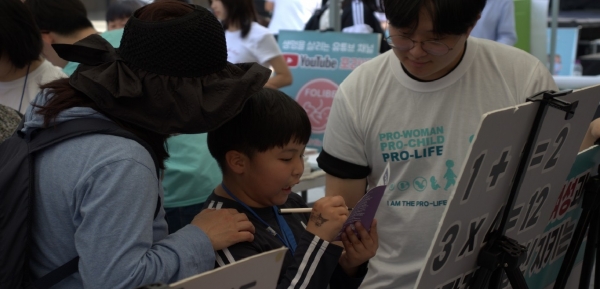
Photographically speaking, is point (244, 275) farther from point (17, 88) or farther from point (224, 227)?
point (17, 88)

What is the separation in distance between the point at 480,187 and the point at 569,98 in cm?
29

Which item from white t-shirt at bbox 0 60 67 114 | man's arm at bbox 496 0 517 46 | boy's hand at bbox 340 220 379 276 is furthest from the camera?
man's arm at bbox 496 0 517 46

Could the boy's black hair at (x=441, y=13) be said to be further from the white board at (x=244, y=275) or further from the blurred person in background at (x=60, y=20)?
the blurred person in background at (x=60, y=20)

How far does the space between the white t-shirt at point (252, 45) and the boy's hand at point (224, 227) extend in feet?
9.94

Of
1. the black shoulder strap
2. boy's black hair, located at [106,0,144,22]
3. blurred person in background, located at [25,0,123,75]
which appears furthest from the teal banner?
the black shoulder strap

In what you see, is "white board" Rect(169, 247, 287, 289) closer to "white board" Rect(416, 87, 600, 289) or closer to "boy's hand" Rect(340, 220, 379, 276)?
"white board" Rect(416, 87, 600, 289)

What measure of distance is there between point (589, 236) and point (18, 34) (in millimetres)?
1843

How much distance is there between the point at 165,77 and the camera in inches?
49.0

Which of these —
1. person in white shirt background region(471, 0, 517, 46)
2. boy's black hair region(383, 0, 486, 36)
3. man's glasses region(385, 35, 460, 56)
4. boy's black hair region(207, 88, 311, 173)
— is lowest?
person in white shirt background region(471, 0, 517, 46)

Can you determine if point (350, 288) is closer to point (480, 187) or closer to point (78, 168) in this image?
point (480, 187)

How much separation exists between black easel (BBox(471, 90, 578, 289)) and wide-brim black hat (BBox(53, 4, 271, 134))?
0.54 meters

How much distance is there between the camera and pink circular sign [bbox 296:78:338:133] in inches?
210

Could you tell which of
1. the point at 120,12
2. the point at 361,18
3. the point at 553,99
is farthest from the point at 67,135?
the point at 361,18

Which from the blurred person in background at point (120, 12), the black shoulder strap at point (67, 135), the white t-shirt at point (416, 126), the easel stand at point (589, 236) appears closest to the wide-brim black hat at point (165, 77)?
the black shoulder strap at point (67, 135)
